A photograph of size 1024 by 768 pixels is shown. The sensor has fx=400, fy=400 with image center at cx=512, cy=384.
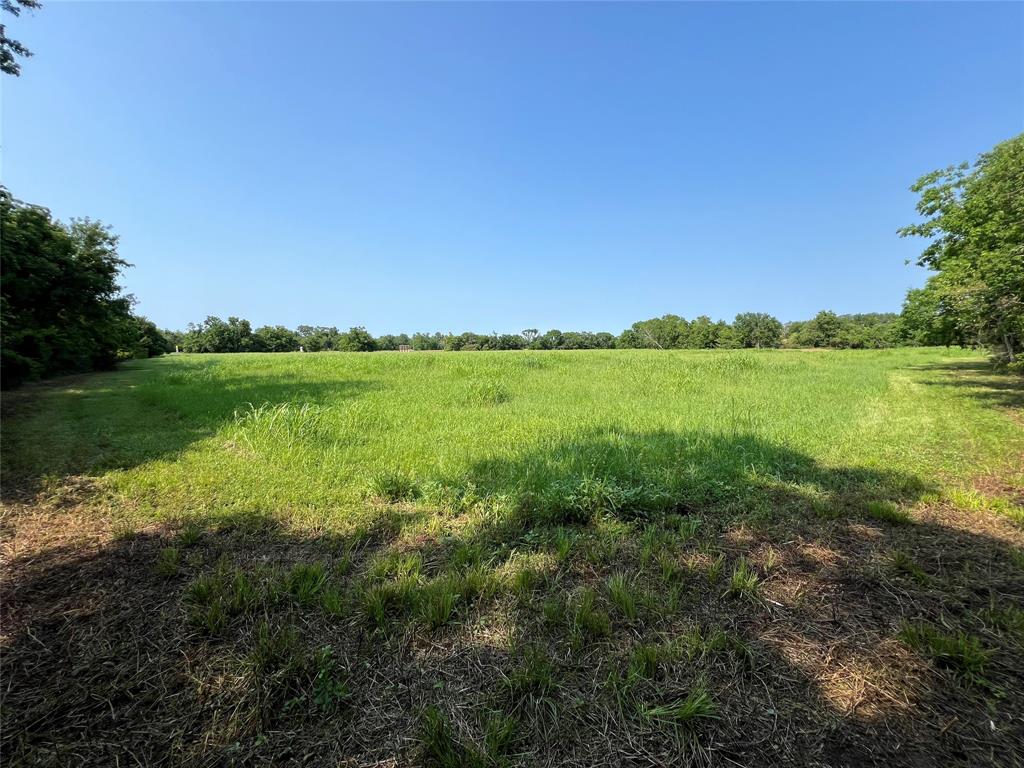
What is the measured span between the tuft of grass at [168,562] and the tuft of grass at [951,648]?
478cm

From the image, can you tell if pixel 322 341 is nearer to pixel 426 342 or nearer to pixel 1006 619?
pixel 426 342

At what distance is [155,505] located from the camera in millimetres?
4152

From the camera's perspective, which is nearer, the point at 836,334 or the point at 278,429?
→ the point at 278,429

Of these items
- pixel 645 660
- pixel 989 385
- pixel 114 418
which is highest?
pixel 114 418

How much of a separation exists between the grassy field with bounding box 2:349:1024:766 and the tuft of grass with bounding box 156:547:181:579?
0.03 m

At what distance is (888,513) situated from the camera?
12.6 ft

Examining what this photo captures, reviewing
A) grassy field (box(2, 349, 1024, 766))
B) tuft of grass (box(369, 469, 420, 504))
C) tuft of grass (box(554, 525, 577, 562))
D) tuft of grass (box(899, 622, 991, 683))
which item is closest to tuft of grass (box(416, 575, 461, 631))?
grassy field (box(2, 349, 1024, 766))

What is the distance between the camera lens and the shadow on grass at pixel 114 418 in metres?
5.27

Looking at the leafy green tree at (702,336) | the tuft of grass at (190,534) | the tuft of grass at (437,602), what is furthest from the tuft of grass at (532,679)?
the leafy green tree at (702,336)

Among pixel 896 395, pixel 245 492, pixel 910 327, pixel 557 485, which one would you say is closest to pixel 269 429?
pixel 245 492

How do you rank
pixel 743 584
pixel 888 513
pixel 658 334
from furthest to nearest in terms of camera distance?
pixel 658 334 → pixel 888 513 → pixel 743 584

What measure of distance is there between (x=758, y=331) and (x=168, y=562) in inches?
4219

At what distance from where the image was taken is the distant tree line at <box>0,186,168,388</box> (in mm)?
8852

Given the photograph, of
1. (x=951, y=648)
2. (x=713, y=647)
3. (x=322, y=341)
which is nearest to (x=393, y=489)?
(x=713, y=647)
